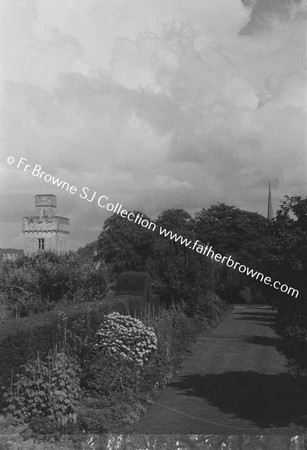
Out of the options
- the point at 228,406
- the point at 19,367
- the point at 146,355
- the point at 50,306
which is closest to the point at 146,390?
the point at 146,355

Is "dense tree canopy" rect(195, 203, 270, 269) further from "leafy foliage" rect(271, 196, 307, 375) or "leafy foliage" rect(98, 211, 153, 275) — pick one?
"leafy foliage" rect(271, 196, 307, 375)

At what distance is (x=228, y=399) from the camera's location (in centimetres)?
900

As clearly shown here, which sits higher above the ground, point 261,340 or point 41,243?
point 41,243

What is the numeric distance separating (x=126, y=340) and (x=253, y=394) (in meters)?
2.94

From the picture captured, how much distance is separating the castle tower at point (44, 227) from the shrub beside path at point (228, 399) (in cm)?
4163

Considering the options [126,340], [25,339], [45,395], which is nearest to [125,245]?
[126,340]

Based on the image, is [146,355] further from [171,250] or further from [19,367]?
[171,250]

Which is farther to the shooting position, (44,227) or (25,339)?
(44,227)

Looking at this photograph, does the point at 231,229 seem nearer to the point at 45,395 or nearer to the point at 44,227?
the point at 44,227

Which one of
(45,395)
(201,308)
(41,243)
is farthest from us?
(41,243)

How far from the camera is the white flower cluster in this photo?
34.7 feet

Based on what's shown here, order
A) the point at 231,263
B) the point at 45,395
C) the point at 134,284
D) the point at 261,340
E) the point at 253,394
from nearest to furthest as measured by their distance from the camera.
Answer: the point at 45,395
the point at 253,394
the point at 261,340
the point at 134,284
the point at 231,263

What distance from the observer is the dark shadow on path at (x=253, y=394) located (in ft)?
26.2

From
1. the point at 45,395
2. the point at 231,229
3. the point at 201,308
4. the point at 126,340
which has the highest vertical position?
the point at 231,229
